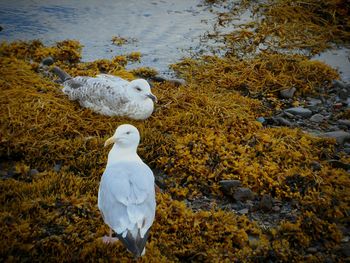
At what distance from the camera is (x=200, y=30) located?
8414mm

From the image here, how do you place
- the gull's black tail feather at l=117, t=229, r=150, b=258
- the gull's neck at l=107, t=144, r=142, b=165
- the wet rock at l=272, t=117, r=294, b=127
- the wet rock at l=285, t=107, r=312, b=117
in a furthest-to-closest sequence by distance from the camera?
the wet rock at l=285, t=107, r=312, b=117 < the wet rock at l=272, t=117, r=294, b=127 < the gull's neck at l=107, t=144, r=142, b=165 < the gull's black tail feather at l=117, t=229, r=150, b=258

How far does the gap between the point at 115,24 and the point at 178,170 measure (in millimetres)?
5084

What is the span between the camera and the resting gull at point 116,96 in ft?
16.2

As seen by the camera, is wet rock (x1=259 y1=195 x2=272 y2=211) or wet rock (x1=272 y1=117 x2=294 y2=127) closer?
wet rock (x1=259 y1=195 x2=272 y2=211)

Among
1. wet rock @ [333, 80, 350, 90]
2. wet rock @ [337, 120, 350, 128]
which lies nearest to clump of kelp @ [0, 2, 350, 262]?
wet rock @ [333, 80, 350, 90]

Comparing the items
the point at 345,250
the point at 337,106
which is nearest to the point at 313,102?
the point at 337,106

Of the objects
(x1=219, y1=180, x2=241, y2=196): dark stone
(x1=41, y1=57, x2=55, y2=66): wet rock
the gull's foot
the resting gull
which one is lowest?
(x1=219, y1=180, x2=241, y2=196): dark stone

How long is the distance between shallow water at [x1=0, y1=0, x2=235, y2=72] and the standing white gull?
382cm

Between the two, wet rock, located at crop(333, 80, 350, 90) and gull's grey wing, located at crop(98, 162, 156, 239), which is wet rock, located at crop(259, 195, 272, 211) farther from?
wet rock, located at crop(333, 80, 350, 90)

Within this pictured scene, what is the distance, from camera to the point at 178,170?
440cm

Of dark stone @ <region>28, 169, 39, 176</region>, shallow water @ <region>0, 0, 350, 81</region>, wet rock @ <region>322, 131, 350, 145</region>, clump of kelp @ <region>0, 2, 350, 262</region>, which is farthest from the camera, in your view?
shallow water @ <region>0, 0, 350, 81</region>

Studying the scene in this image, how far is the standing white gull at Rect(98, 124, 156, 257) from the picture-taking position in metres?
2.83

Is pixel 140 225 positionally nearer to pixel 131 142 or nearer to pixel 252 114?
pixel 131 142

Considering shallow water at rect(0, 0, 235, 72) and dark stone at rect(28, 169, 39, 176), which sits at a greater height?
shallow water at rect(0, 0, 235, 72)
